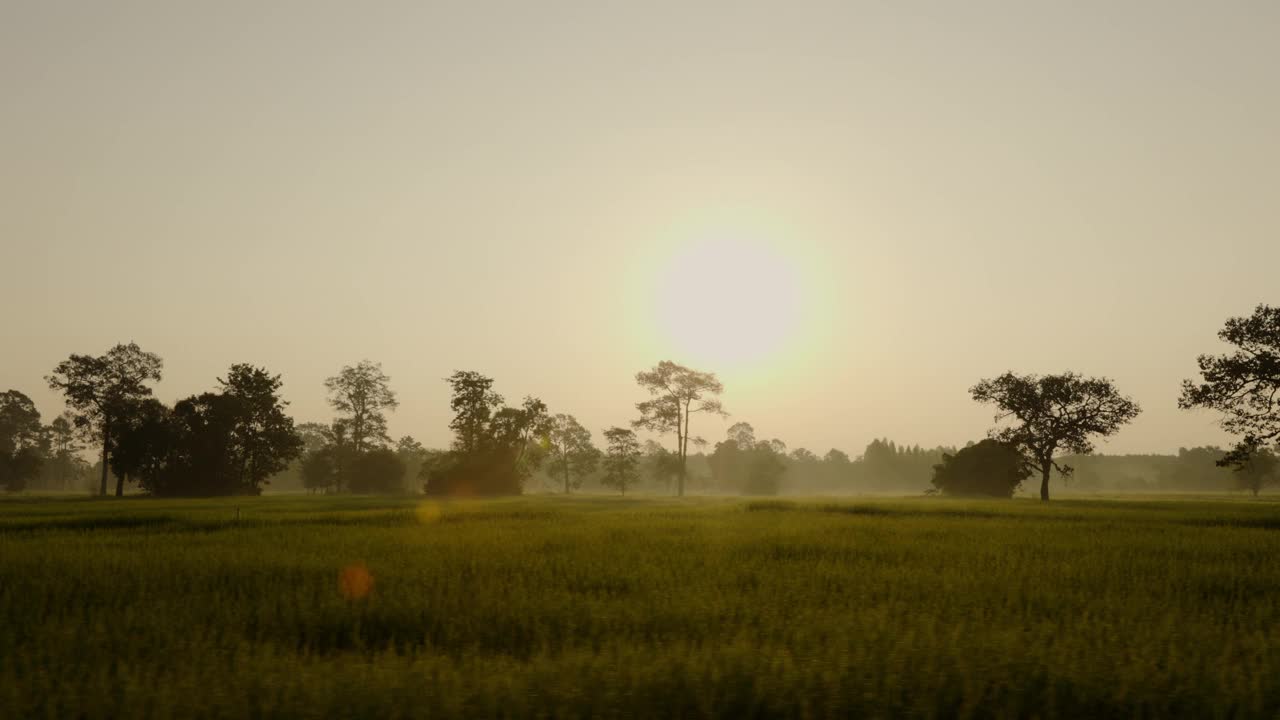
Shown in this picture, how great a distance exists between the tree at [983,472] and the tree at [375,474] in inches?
2160

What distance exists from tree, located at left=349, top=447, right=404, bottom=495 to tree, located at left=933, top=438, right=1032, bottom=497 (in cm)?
5486

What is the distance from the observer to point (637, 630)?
28.4 feet

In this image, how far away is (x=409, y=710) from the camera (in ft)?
18.7

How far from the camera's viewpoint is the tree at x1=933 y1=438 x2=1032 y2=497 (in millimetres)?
72938

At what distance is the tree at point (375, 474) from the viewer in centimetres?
7975

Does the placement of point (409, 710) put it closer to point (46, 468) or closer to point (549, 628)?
point (549, 628)

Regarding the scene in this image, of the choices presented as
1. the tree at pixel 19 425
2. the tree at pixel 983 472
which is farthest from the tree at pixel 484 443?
the tree at pixel 19 425

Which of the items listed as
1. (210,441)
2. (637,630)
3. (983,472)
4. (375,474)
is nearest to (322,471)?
(375,474)

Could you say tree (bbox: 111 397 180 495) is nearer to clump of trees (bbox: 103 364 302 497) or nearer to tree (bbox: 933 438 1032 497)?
clump of trees (bbox: 103 364 302 497)

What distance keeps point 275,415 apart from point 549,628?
6816 centimetres

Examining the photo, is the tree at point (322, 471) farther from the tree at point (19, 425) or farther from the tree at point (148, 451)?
the tree at point (19, 425)

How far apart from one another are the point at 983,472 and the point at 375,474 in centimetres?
5918

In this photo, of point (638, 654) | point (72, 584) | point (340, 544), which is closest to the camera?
point (638, 654)

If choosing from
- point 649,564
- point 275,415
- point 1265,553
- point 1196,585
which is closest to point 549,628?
point 649,564
